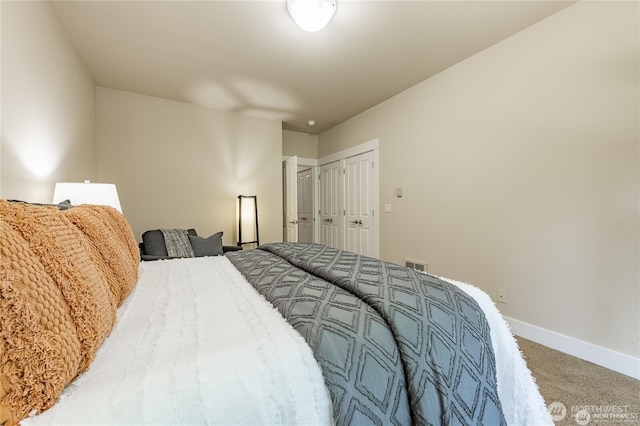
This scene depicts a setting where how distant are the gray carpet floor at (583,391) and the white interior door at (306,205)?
3.86 meters

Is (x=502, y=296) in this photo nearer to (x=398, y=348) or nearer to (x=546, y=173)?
(x=546, y=173)

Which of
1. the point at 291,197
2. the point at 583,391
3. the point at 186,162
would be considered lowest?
the point at 583,391

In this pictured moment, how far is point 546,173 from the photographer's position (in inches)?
84.3

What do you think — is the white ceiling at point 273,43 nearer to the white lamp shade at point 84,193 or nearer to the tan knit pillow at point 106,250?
the white lamp shade at point 84,193

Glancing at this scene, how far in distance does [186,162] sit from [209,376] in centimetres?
353

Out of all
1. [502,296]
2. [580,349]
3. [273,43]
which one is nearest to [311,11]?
[273,43]

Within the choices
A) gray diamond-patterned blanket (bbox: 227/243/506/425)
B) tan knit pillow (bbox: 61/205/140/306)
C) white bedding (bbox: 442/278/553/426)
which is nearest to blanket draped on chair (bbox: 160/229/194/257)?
tan knit pillow (bbox: 61/205/140/306)

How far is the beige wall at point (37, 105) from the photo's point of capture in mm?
1425

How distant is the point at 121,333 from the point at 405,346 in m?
0.81

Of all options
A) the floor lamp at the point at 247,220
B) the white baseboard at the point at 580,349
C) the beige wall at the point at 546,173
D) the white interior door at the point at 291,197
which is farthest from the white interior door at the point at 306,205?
the white baseboard at the point at 580,349

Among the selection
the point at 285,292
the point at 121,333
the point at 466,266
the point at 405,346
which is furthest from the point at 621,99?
the point at 121,333

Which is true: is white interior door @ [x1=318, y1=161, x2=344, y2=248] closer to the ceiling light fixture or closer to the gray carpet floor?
the ceiling light fixture

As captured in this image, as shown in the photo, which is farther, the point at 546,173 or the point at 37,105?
the point at 546,173

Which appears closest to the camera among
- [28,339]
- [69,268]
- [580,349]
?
[28,339]
